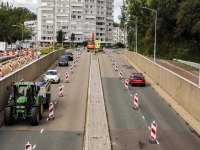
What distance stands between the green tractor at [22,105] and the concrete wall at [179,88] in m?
10.7

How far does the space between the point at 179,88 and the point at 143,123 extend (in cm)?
723

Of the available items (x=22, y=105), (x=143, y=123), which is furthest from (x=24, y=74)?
(x=143, y=123)

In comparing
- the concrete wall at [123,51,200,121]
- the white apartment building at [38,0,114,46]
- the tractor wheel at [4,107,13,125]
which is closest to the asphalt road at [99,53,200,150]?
the concrete wall at [123,51,200,121]

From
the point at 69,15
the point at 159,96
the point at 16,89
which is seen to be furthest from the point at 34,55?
the point at 69,15

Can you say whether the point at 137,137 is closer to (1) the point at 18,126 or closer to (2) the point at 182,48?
(1) the point at 18,126

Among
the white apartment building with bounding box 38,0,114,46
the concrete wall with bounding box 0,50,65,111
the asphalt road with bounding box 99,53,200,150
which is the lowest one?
the asphalt road with bounding box 99,53,200,150

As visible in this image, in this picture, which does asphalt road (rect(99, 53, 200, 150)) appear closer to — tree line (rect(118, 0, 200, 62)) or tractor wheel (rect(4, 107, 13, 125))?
tractor wheel (rect(4, 107, 13, 125))

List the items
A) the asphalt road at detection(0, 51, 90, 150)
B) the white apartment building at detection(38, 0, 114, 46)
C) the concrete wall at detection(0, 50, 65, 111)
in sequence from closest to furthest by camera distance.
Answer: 1. the asphalt road at detection(0, 51, 90, 150)
2. the concrete wall at detection(0, 50, 65, 111)
3. the white apartment building at detection(38, 0, 114, 46)

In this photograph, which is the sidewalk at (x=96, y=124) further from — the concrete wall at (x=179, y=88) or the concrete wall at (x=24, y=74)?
the concrete wall at (x=179, y=88)

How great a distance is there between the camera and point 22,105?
59.0 feet

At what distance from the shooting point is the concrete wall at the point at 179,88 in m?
21.2

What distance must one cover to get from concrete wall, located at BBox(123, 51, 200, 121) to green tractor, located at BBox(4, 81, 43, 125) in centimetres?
1074

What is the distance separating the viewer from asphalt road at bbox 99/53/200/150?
52.4 ft

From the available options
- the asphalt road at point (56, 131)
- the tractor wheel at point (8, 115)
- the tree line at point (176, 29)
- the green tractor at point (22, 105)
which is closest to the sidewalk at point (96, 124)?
the asphalt road at point (56, 131)
